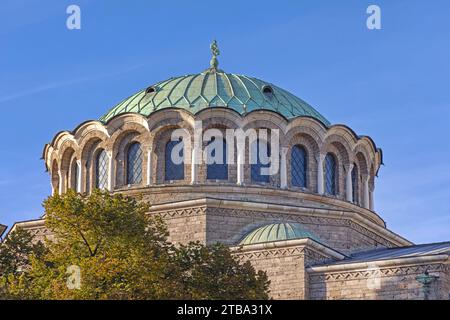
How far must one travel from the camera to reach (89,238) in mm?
28562

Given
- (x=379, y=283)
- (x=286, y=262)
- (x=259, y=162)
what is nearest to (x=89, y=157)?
(x=259, y=162)

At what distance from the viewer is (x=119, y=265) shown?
27203 mm

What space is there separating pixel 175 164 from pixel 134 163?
4.83ft

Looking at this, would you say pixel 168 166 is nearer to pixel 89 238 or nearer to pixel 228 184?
pixel 228 184

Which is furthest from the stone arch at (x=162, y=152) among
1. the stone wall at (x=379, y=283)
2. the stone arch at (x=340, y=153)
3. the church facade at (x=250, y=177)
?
the stone wall at (x=379, y=283)

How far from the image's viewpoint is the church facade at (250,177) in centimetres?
3272

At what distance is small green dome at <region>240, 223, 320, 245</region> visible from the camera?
33.3 metres

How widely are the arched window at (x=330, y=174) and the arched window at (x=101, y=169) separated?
7.09 meters

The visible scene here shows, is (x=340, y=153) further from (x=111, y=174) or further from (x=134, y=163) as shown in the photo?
(x=111, y=174)

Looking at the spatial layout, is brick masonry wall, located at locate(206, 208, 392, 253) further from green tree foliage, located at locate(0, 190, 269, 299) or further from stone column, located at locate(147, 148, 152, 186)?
green tree foliage, located at locate(0, 190, 269, 299)

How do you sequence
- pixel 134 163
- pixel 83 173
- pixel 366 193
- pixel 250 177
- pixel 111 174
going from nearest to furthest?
1. pixel 250 177
2. pixel 111 174
3. pixel 134 163
4. pixel 83 173
5. pixel 366 193

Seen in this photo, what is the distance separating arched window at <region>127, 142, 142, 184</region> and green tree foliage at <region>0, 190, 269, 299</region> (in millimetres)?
8007
